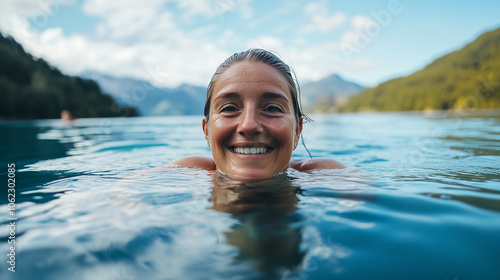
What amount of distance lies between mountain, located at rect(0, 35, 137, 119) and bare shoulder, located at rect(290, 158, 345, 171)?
51607mm

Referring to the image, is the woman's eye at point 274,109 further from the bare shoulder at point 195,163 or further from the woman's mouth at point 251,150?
the bare shoulder at point 195,163

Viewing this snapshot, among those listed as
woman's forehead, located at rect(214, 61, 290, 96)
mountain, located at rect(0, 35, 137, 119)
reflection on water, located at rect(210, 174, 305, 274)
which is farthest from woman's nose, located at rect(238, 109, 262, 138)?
mountain, located at rect(0, 35, 137, 119)

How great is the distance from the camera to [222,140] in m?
2.81

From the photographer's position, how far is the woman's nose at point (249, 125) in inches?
100

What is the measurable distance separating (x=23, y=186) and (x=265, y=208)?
2692 millimetres

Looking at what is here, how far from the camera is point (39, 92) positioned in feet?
166

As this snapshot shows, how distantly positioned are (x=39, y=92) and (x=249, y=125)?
200 ft

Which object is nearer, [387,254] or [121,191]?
[387,254]

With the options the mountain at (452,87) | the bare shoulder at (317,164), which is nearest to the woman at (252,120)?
the bare shoulder at (317,164)

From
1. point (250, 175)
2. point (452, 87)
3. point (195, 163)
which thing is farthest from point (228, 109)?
point (452, 87)

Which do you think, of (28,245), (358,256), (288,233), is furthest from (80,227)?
(358,256)

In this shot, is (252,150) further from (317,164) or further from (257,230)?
(317,164)

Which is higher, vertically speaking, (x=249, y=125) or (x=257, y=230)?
(x=249, y=125)

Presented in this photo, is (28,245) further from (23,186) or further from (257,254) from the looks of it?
(23,186)
